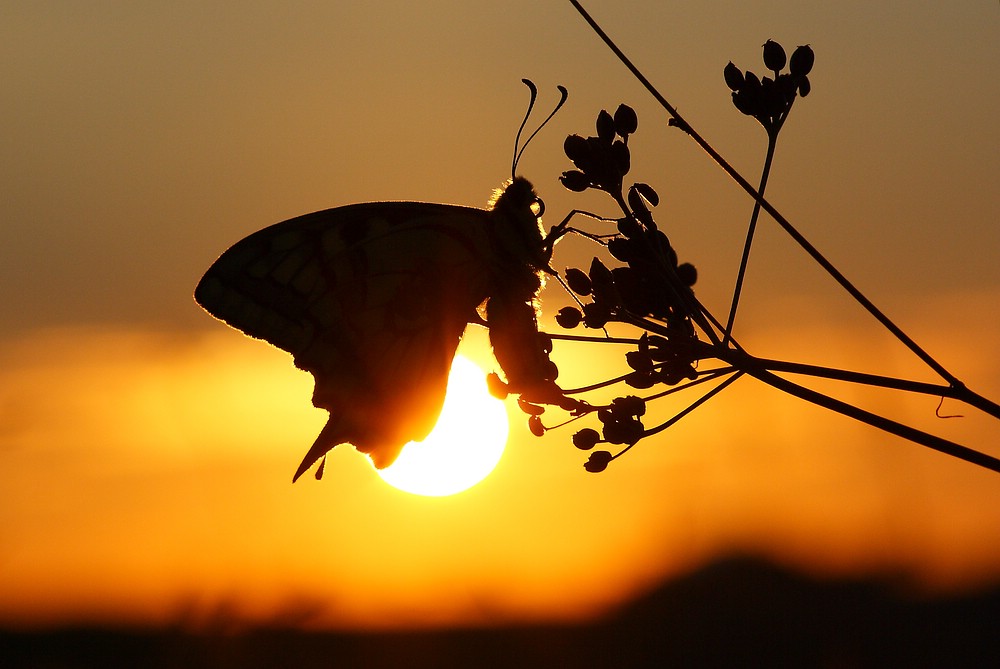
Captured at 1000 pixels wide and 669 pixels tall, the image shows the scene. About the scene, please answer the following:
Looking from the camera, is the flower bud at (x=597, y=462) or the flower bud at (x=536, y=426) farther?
the flower bud at (x=536, y=426)

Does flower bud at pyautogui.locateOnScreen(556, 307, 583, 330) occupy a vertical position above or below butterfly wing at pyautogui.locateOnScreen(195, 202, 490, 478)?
below

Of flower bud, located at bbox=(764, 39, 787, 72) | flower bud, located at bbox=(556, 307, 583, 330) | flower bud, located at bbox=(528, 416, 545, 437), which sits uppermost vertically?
flower bud, located at bbox=(764, 39, 787, 72)

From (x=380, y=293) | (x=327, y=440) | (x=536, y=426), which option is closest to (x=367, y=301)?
(x=380, y=293)

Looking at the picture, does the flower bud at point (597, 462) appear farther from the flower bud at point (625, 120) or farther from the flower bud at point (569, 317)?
the flower bud at point (625, 120)

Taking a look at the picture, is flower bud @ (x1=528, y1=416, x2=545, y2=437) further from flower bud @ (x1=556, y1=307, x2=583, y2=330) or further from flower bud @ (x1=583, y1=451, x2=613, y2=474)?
flower bud @ (x1=556, y1=307, x2=583, y2=330)

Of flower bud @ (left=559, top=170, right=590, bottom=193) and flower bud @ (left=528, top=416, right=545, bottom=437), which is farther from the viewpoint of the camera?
flower bud @ (left=528, top=416, right=545, bottom=437)

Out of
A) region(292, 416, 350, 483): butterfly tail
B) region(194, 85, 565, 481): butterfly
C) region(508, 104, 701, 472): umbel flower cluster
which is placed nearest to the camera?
region(508, 104, 701, 472): umbel flower cluster

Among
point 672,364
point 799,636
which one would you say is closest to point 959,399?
point 672,364

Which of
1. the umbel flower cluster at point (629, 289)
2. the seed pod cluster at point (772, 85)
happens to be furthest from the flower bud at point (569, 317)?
the seed pod cluster at point (772, 85)

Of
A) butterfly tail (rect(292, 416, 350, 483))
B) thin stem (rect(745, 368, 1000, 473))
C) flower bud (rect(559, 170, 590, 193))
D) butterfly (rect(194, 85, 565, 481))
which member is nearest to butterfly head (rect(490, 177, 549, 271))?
butterfly (rect(194, 85, 565, 481))
